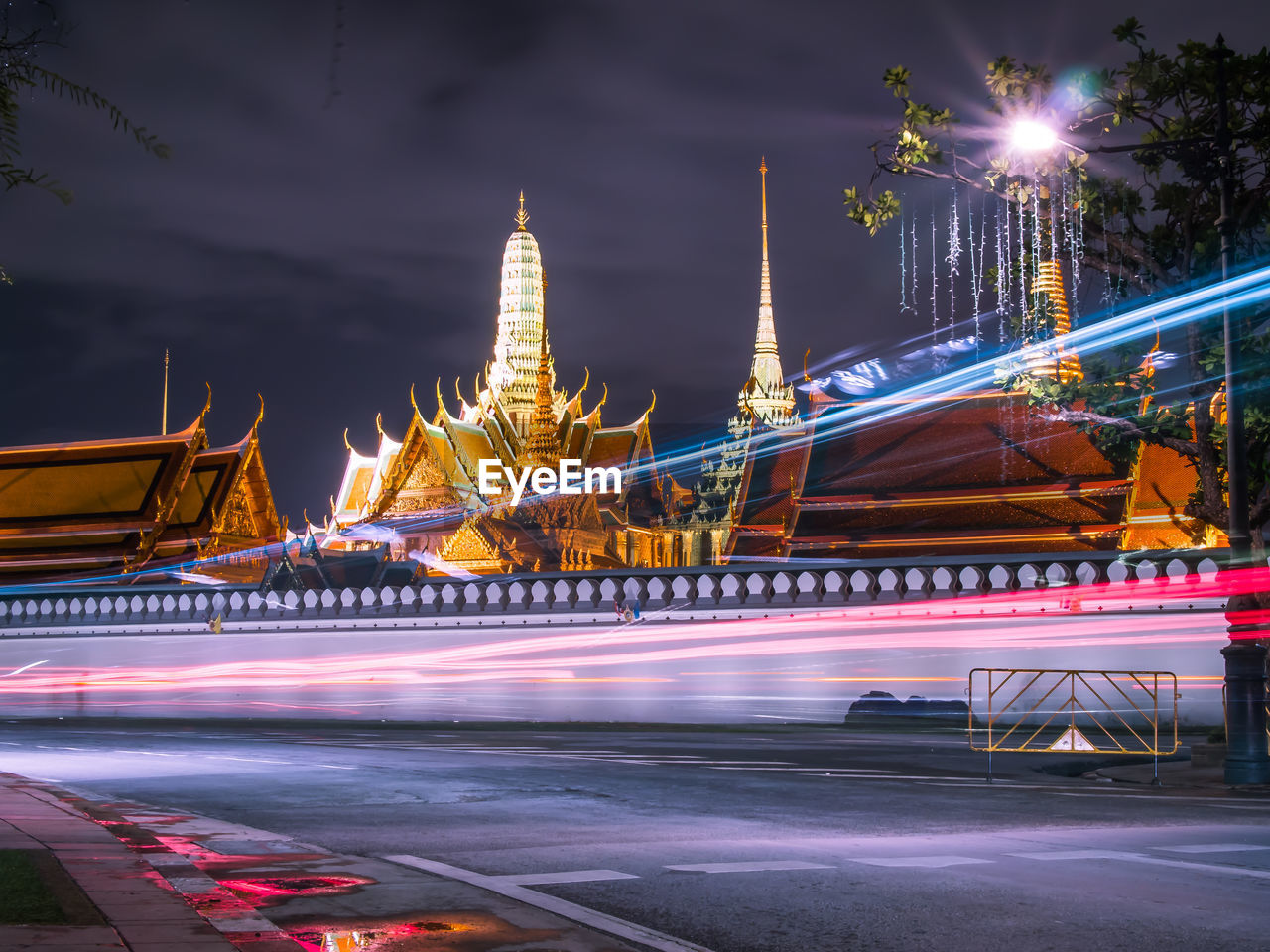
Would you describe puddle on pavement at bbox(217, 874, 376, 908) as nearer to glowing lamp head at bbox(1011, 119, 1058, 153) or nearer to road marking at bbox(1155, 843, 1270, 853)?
road marking at bbox(1155, 843, 1270, 853)

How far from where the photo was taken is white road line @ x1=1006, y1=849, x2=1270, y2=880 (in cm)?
764

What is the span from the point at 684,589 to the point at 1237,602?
1236 centimetres

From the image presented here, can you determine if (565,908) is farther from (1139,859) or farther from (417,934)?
(1139,859)

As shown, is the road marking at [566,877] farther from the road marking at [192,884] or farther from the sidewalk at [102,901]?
the sidewalk at [102,901]

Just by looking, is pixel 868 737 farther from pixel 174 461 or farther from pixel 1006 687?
pixel 174 461

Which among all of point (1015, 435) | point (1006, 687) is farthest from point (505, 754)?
point (1015, 435)

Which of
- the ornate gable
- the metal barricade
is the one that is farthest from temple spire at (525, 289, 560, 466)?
the metal barricade

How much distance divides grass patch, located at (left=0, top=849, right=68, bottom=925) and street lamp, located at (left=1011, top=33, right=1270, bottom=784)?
1103cm

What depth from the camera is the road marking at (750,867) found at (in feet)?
25.3

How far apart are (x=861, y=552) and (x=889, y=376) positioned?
42.5 feet

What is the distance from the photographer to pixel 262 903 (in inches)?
258

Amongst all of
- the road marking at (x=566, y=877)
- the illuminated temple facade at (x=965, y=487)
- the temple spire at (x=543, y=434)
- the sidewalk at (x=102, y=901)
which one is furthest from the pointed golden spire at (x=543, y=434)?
the road marking at (x=566, y=877)

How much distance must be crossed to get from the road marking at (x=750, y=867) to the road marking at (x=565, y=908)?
1.14 metres

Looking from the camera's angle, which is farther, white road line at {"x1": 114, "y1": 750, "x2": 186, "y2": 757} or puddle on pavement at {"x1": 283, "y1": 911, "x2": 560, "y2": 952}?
white road line at {"x1": 114, "y1": 750, "x2": 186, "y2": 757}
